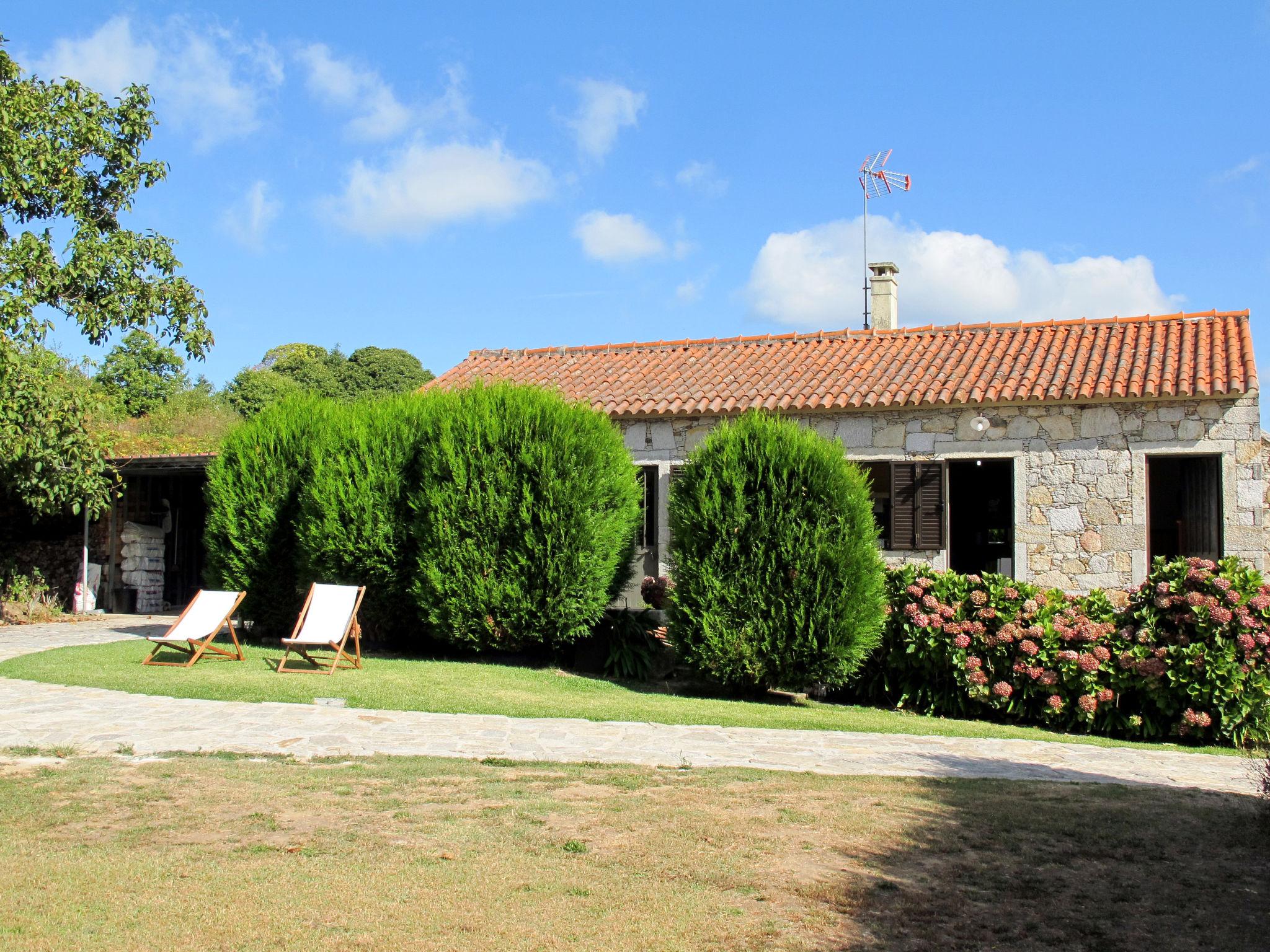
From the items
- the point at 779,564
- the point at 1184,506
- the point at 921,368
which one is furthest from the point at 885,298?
the point at 779,564

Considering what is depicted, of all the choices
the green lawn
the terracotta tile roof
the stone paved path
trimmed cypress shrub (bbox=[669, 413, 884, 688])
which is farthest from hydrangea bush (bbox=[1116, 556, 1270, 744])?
the terracotta tile roof

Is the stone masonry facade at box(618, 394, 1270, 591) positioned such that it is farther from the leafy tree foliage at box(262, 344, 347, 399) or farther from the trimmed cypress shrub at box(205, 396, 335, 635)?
the leafy tree foliage at box(262, 344, 347, 399)

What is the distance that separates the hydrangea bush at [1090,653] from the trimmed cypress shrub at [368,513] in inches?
208

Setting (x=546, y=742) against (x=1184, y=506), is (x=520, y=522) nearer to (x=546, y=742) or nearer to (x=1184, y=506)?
(x=546, y=742)

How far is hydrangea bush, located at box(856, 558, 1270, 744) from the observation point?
934 centimetres

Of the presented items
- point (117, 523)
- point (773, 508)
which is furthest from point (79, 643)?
point (773, 508)

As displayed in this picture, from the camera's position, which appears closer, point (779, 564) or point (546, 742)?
point (546, 742)

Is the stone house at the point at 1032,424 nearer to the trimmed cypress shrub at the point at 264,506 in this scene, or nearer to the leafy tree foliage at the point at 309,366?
the trimmed cypress shrub at the point at 264,506

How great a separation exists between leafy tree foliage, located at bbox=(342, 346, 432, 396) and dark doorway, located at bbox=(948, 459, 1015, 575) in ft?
90.6

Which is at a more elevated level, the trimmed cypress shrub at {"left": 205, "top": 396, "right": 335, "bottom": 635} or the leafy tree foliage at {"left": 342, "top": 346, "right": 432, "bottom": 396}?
the leafy tree foliage at {"left": 342, "top": 346, "right": 432, "bottom": 396}

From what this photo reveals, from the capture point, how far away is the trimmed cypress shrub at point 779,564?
34.0 ft

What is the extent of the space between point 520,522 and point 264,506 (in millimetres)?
3659

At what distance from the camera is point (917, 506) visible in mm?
14141

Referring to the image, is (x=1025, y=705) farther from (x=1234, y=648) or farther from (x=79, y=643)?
(x=79, y=643)
